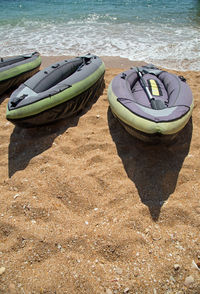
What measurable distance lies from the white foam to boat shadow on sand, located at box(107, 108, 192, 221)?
354cm

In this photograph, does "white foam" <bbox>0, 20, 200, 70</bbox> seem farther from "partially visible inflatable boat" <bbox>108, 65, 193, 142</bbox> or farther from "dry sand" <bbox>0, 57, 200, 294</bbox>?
"dry sand" <bbox>0, 57, 200, 294</bbox>

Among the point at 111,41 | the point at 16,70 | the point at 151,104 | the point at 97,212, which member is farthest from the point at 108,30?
the point at 97,212

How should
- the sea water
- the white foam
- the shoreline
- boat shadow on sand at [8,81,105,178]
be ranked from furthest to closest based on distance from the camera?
the sea water, the white foam, the shoreline, boat shadow on sand at [8,81,105,178]

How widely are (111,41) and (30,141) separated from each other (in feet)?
20.7

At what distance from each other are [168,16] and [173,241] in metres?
12.3

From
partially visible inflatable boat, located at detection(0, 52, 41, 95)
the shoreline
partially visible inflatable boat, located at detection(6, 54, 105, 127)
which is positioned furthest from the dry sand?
the shoreline

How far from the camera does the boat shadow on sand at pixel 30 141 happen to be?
113 inches

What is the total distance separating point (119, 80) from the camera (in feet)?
11.8

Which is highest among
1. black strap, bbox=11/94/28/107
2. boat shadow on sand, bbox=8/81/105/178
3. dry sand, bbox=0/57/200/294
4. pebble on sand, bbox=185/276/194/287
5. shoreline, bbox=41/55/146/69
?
black strap, bbox=11/94/28/107

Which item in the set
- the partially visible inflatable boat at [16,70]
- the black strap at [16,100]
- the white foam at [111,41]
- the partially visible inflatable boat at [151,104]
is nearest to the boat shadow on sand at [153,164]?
the partially visible inflatable boat at [151,104]

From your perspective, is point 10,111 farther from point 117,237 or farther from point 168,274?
point 168,274

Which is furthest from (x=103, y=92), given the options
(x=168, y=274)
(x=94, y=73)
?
(x=168, y=274)

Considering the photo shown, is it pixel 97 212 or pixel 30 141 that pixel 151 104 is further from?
pixel 30 141

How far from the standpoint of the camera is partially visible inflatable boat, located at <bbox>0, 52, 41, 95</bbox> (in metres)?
4.21
